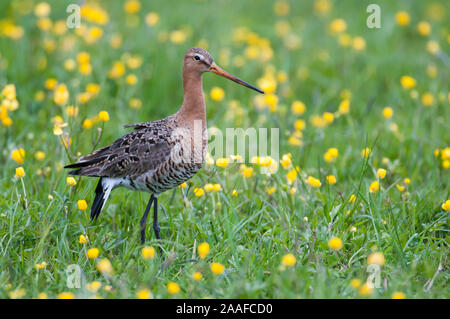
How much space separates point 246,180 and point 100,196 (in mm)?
1363

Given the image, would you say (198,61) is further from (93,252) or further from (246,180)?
(93,252)

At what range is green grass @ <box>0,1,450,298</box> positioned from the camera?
418 centimetres

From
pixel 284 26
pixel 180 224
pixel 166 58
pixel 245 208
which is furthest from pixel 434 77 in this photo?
pixel 180 224

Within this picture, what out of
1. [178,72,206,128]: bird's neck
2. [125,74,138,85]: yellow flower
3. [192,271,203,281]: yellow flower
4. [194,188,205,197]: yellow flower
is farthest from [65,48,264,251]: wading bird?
[125,74,138,85]: yellow flower

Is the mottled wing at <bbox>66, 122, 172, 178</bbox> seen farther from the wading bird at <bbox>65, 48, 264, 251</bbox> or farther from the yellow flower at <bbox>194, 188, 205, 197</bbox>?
the yellow flower at <bbox>194, 188, 205, 197</bbox>

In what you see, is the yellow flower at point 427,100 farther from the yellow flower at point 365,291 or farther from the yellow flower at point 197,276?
the yellow flower at point 197,276

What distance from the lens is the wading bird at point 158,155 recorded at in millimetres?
4691

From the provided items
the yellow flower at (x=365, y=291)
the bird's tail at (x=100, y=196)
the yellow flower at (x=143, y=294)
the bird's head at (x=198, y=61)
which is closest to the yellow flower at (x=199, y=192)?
the bird's tail at (x=100, y=196)

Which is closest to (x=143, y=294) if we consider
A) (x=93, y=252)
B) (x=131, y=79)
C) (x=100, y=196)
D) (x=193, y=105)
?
(x=93, y=252)

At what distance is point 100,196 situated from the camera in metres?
4.89
